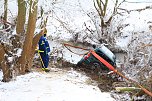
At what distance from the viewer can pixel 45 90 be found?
9641 millimetres

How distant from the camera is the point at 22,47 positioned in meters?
12.2

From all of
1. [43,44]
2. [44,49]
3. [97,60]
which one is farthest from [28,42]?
[97,60]

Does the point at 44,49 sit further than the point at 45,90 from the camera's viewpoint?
Yes

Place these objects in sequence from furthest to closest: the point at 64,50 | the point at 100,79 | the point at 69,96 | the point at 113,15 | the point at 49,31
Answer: the point at 49,31 < the point at 113,15 < the point at 64,50 < the point at 100,79 < the point at 69,96

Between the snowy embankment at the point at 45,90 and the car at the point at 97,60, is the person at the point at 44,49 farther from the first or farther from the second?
the car at the point at 97,60

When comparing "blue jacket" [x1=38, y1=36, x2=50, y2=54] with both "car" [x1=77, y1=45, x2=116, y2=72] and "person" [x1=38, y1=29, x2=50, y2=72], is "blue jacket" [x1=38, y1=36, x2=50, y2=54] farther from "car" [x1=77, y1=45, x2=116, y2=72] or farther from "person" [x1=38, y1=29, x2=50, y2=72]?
"car" [x1=77, y1=45, x2=116, y2=72]

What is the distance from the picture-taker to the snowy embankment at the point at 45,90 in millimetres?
9148

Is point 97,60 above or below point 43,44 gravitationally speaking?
Result: below

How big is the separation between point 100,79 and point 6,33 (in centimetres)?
395

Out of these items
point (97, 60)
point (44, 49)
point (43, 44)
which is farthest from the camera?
point (97, 60)

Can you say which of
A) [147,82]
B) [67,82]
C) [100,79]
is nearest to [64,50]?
[100,79]

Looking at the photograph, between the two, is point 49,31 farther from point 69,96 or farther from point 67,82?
point 69,96

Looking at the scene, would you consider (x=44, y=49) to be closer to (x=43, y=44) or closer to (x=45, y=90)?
(x=43, y=44)

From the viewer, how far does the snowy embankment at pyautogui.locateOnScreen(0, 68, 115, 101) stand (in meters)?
9.15
